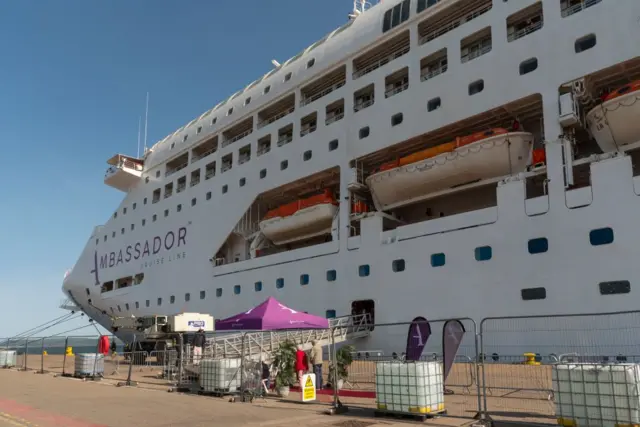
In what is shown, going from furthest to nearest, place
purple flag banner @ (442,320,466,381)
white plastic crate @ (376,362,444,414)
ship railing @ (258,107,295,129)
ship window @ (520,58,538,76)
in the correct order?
ship railing @ (258,107,295,129), ship window @ (520,58,538,76), purple flag banner @ (442,320,466,381), white plastic crate @ (376,362,444,414)

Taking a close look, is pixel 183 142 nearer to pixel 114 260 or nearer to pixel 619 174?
pixel 114 260

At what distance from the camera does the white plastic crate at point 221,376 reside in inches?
427

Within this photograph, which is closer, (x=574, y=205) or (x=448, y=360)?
(x=448, y=360)

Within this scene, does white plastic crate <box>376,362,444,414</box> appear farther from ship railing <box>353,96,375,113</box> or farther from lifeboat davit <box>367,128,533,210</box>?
ship railing <box>353,96,375,113</box>

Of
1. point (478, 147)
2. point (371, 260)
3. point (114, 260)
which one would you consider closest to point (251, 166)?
point (371, 260)

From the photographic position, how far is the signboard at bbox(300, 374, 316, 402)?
30.8 ft

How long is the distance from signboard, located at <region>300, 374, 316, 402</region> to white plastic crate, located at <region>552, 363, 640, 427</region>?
4.33m

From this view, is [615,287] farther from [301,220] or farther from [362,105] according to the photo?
[301,220]

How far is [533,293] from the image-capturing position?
1329 cm

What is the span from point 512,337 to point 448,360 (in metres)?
5.66

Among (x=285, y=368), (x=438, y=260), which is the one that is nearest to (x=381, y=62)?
(x=438, y=260)

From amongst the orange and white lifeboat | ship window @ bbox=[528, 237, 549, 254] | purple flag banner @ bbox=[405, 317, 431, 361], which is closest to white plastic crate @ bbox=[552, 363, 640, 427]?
purple flag banner @ bbox=[405, 317, 431, 361]

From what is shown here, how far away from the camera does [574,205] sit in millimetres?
13016

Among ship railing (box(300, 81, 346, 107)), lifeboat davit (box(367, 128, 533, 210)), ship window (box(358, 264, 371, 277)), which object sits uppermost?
ship railing (box(300, 81, 346, 107))
